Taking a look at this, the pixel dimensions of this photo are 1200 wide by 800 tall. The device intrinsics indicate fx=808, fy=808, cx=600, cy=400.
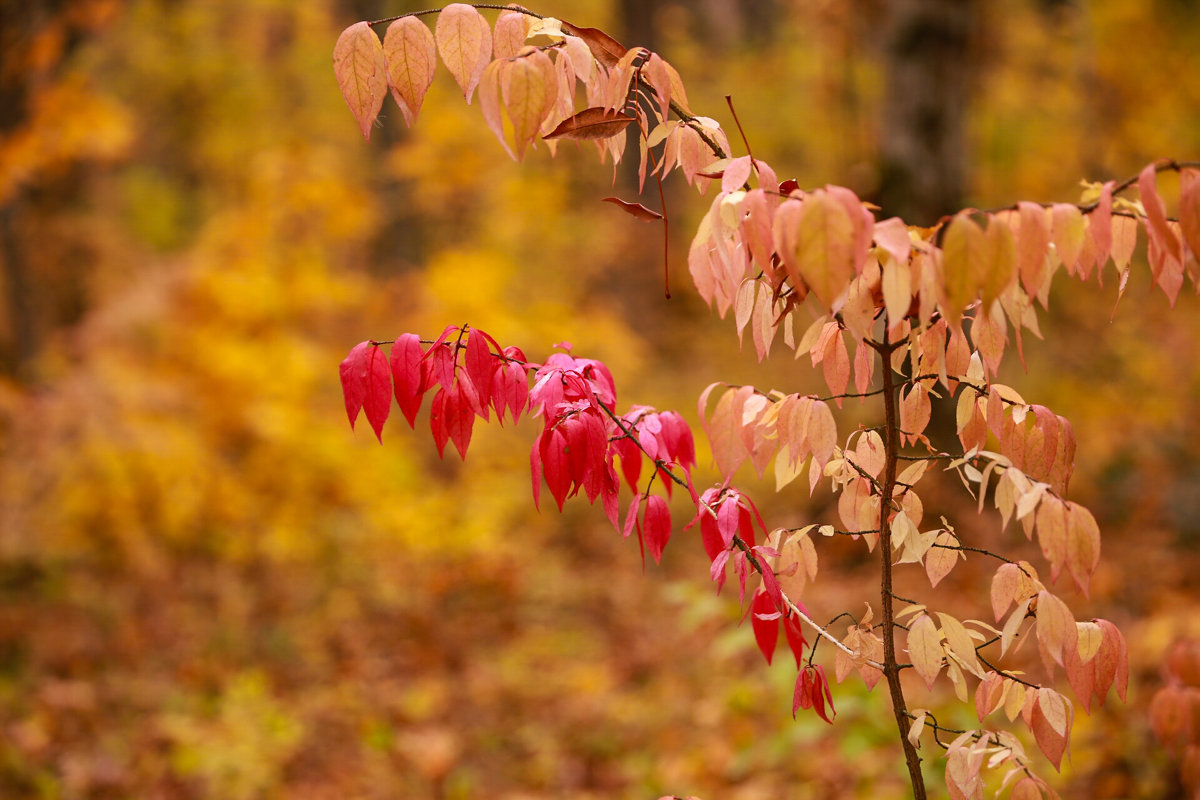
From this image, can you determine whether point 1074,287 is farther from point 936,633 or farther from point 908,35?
point 936,633

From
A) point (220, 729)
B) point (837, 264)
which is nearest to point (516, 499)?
point (220, 729)

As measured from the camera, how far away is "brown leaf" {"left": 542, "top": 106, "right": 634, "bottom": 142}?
3.76 feet

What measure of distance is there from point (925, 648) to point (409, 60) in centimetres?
111

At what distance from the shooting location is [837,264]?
2.84 ft

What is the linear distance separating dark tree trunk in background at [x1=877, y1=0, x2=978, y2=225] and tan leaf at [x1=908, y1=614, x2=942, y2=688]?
3777mm

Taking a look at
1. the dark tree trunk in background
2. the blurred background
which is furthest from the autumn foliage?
the dark tree trunk in background

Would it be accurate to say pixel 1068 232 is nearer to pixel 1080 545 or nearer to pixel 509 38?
pixel 1080 545

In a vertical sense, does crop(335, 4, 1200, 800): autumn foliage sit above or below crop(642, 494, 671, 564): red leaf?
above

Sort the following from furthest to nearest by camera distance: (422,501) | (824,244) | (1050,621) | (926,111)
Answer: (422,501), (926,111), (1050,621), (824,244)

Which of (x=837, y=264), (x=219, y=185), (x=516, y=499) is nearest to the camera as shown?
(x=837, y=264)

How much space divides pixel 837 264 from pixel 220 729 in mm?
4399

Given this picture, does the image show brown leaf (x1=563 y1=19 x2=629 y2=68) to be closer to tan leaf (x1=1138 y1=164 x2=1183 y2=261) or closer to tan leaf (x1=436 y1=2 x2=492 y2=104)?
tan leaf (x1=436 y1=2 x2=492 y2=104)

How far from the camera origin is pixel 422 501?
6234 millimetres

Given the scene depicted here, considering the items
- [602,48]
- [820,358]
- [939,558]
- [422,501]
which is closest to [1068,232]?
[820,358]
